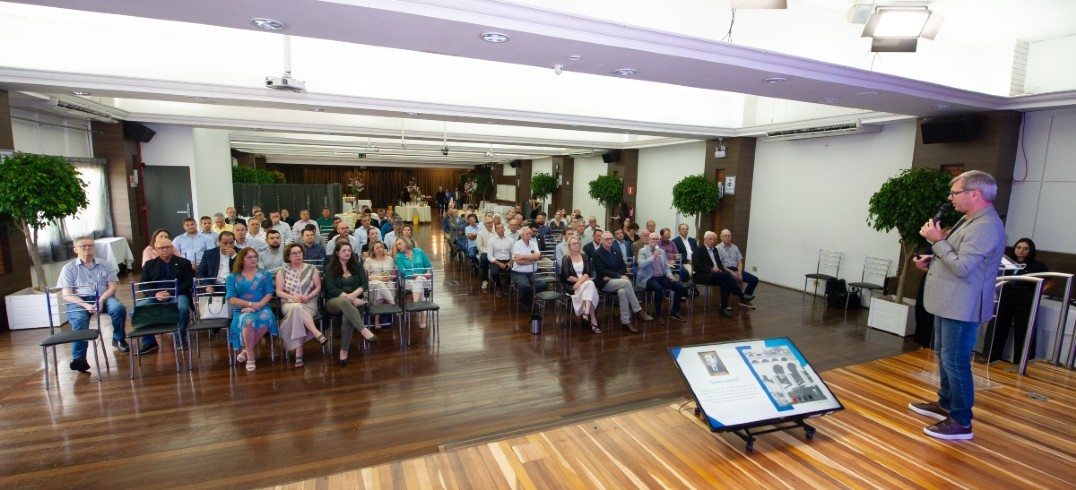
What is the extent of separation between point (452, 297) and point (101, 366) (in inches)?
165

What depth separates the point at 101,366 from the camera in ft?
15.6

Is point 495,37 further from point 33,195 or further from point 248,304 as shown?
point 33,195

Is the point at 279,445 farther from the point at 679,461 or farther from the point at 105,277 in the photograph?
the point at 105,277

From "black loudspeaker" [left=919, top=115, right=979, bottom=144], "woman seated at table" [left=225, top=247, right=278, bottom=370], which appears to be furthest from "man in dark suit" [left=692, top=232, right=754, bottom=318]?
"woman seated at table" [left=225, top=247, right=278, bottom=370]

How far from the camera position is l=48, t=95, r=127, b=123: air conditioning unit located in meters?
6.44

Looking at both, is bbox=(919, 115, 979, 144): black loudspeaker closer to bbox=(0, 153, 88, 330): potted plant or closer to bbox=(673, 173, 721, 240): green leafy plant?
bbox=(673, 173, 721, 240): green leafy plant

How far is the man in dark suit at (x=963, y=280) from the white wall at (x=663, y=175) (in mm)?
8088

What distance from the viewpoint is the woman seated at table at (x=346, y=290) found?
16.4 feet

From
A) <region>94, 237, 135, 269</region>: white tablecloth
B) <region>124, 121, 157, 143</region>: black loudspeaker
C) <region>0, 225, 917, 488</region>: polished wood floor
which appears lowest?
<region>0, 225, 917, 488</region>: polished wood floor

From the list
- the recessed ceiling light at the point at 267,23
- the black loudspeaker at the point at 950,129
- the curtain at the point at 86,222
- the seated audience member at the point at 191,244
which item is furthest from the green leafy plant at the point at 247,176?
the black loudspeaker at the point at 950,129

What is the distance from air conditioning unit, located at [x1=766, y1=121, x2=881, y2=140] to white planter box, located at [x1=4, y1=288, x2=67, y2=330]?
10.8 metres

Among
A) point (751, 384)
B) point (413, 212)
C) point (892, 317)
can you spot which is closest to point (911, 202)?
point (892, 317)

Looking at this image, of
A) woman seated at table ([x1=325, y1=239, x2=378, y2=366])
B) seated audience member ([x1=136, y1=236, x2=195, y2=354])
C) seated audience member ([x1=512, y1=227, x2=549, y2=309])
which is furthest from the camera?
seated audience member ([x1=512, y1=227, x2=549, y2=309])

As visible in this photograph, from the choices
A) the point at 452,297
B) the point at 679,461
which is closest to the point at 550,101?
the point at 452,297
